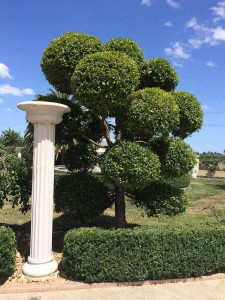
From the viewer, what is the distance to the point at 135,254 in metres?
5.27

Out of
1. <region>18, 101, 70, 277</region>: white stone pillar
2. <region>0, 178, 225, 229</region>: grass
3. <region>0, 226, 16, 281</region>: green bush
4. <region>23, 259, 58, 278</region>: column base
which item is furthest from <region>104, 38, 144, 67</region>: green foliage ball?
<region>0, 178, 225, 229</region>: grass

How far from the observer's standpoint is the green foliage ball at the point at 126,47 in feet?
19.6

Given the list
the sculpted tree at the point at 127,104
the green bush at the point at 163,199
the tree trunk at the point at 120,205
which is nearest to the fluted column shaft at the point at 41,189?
the sculpted tree at the point at 127,104

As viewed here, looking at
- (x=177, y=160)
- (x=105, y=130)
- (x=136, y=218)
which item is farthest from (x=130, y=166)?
(x=136, y=218)

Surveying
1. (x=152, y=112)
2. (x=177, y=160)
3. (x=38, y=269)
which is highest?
(x=152, y=112)

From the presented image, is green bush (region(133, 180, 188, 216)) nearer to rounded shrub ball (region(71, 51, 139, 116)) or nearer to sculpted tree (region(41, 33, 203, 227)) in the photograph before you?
sculpted tree (region(41, 33, 203, 227))

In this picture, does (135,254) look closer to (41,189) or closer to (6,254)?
(41,189)

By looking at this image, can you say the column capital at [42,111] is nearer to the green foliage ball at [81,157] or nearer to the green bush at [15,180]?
the green bush at [15,180]

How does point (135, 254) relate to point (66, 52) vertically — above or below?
below

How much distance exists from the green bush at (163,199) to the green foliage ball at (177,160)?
19.3 inches

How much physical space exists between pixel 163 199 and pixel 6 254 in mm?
3048

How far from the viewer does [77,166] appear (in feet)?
23.1

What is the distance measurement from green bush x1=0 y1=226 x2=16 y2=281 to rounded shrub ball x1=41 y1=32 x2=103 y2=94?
289 centimetres

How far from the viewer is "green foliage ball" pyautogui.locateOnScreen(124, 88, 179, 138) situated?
17.3ft
